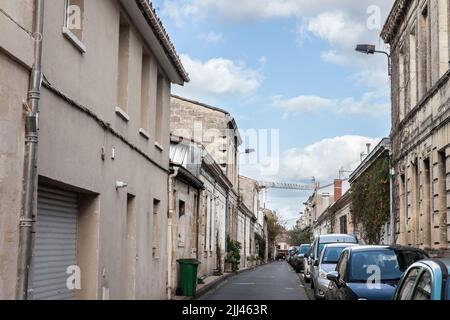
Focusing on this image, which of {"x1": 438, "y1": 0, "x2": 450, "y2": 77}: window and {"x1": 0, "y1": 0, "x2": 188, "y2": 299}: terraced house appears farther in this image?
{"x1": 438, "y1": 0, "x2": 450, "y2": 77}: window

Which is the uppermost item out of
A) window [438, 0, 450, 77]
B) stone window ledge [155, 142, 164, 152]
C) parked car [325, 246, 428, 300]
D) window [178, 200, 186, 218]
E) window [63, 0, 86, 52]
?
window [438, 0, 450, 77]

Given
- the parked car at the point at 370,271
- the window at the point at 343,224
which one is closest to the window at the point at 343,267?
the parked car at the point at 370,271

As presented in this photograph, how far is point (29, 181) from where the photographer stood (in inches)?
307

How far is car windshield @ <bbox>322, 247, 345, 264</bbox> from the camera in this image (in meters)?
19.1

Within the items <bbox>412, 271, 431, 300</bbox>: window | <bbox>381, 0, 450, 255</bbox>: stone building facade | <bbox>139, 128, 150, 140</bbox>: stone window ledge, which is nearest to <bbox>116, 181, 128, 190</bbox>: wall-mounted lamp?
<bbox>139, 128, 150, 140</bbox>: stone window ledge

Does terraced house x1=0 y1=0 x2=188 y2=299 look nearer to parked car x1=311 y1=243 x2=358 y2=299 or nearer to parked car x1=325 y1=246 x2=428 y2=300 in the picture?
parked car x1=325 y1=246 x2=428 y2=300

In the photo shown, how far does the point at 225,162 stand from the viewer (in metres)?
40.1

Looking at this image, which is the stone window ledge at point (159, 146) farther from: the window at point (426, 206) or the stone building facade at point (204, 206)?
the window at point (426, 206)

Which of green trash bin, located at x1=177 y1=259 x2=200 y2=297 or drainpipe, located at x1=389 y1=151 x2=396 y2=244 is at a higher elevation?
drainpipe, located at x1=389 y1=151 x2=396 y2=244

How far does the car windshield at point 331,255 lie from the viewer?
19.1 meters

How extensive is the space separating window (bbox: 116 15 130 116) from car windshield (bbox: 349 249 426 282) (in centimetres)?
544
